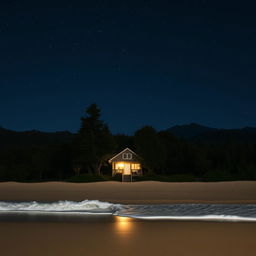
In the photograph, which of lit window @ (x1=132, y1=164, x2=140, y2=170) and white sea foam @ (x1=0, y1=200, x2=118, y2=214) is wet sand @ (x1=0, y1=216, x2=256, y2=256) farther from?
lit window @ (x1=132, y1=164, x2=140, y2=170)

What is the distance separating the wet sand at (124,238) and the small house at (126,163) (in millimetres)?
26911

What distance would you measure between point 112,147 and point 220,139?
110m

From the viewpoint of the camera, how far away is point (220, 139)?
448 ft

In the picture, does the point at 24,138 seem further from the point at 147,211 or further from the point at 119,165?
the point at 147,211

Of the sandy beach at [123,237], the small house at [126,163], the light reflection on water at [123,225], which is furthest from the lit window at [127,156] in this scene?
the sandy beach at [123,237]

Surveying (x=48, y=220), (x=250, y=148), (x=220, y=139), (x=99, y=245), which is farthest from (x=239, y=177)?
(x=220, y=139)

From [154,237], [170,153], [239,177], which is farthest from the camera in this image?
[170,153]

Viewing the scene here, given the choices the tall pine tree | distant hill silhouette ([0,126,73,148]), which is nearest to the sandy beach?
the tall pine tree

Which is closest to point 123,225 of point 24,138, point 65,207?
point 65,207

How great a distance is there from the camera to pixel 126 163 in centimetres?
3347

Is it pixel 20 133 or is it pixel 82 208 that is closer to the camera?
pixel 82 208

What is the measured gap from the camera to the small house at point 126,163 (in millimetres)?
32875

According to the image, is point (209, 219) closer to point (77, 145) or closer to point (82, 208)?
point (82, 208)

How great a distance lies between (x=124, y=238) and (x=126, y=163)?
29.0 m
